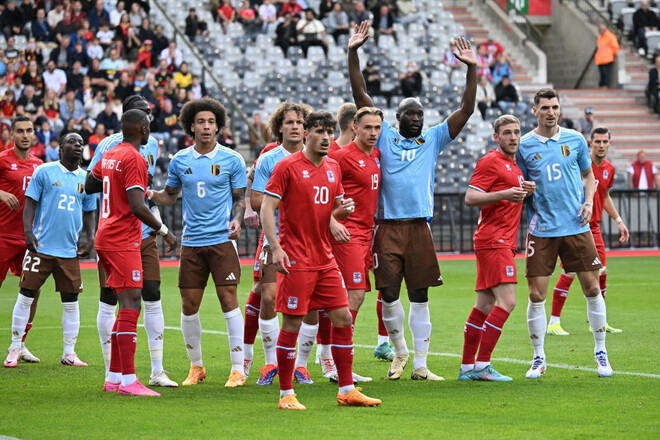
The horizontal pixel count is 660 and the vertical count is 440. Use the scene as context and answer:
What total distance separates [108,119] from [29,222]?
44.6ft

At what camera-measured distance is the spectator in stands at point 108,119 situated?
23594mm

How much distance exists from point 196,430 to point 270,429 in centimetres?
48

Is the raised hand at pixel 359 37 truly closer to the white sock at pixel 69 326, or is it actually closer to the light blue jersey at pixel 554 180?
the light blue jersey at pixel 554 180

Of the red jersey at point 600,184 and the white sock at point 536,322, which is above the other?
the red jersey at point 600,184

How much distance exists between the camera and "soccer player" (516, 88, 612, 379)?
944cm

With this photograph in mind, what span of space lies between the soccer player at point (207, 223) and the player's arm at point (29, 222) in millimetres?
1851

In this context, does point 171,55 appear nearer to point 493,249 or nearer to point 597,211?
point 597,211

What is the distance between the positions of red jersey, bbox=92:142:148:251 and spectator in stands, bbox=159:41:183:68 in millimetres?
18489

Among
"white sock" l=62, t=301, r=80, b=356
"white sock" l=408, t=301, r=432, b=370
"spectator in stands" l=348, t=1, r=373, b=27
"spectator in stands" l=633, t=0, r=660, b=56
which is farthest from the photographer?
"spectator in stands" l=633, t=0, r=660, b=56

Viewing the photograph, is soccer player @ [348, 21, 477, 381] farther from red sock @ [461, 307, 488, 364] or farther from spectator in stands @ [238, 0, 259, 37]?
spectator in stands @ [238, 0, 259, 37]

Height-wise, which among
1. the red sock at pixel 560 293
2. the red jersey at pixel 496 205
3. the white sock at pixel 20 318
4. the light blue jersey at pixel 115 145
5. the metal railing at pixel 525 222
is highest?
the light blue jersey at pixel 115 145

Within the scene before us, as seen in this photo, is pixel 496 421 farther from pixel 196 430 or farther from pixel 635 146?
pixel 635 146

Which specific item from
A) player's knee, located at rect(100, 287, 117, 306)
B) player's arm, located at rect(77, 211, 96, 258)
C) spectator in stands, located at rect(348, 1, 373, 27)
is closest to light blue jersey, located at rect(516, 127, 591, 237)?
player's knee, located at rect(100, 287, 117, 306)

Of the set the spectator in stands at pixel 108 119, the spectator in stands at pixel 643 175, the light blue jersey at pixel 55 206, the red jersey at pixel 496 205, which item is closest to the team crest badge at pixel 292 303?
the red jersey at pixel 496 205
